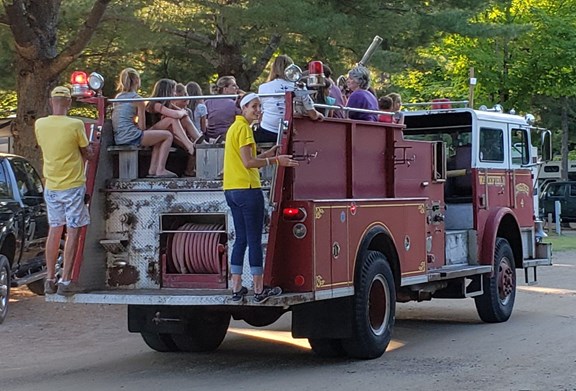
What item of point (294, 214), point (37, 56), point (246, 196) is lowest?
point (294, 214)

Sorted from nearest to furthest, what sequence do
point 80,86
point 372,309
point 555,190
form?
point 80,86 < point 372,309 < point 555,190

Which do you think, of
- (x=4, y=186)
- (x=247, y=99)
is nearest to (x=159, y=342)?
(x=247, y=99)

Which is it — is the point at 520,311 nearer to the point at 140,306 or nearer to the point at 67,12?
the point at 140,306

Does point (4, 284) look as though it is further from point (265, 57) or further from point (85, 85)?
point (265, 57)

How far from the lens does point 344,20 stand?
60.5ft

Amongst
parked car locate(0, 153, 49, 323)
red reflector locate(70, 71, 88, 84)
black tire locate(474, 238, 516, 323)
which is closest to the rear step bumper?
red reflector locate(70, 71, 88, 84)

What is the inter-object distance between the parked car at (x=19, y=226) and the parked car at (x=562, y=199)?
29696 millimetres

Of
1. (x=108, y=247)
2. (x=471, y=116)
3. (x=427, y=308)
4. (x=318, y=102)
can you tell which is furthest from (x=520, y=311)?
(x=108, y=247)

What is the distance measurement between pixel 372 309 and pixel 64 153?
3.31m

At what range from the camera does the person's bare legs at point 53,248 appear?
377 inches

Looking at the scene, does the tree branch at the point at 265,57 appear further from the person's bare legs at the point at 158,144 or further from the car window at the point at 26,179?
the person's bare legs at the point at 158,144

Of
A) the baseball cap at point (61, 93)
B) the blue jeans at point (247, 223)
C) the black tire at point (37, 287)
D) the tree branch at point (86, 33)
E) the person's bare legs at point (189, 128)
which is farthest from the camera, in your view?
the tree branch at point (86, 33)

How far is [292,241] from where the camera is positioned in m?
9.03

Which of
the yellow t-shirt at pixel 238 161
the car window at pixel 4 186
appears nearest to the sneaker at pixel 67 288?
the yellow t-shirt at pixel 238 161
